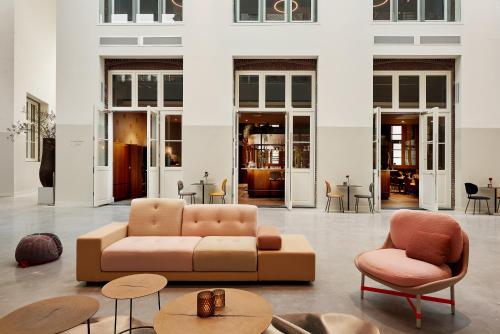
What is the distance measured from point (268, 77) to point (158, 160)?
4.18 metres

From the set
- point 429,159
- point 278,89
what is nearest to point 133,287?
point 278,89

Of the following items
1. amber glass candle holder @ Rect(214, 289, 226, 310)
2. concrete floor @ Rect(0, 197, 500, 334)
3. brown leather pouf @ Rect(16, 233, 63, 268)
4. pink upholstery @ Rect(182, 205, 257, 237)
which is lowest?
concrete floor @ Rect(0, 197, 500, 334)

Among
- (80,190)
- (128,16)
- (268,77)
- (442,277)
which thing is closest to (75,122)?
(80,190)

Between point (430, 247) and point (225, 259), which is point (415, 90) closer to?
point (430, 247)

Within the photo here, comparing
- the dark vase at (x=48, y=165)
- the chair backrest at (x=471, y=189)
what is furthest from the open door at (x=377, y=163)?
the dark vase at (x=48, y=165)

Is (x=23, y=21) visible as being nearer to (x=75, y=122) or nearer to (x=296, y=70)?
(x=75, y=122)

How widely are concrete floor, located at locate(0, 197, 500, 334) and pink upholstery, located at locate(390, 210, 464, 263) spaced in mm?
571

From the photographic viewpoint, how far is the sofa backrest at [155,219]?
4.04 metres

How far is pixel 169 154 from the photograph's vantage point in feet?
31.7

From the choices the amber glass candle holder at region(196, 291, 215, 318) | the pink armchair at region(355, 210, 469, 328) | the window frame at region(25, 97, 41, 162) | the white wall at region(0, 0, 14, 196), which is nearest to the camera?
the amber glass candle holder at region(196, 291, 215, 318)

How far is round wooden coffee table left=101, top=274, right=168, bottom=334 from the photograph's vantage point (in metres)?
2.23

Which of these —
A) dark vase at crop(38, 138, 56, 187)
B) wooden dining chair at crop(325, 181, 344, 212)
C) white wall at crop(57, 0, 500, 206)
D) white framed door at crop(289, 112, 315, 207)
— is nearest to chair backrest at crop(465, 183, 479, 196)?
white wall at crop(57, 0, 500, 206)

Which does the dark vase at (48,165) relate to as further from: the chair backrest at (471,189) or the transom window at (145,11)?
the chair backrest at (471,189)

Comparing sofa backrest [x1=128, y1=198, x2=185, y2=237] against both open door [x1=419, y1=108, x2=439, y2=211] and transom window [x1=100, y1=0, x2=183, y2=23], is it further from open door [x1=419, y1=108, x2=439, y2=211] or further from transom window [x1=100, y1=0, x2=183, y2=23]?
open door [x1=419, y1=108, x2=439, y2=211]
